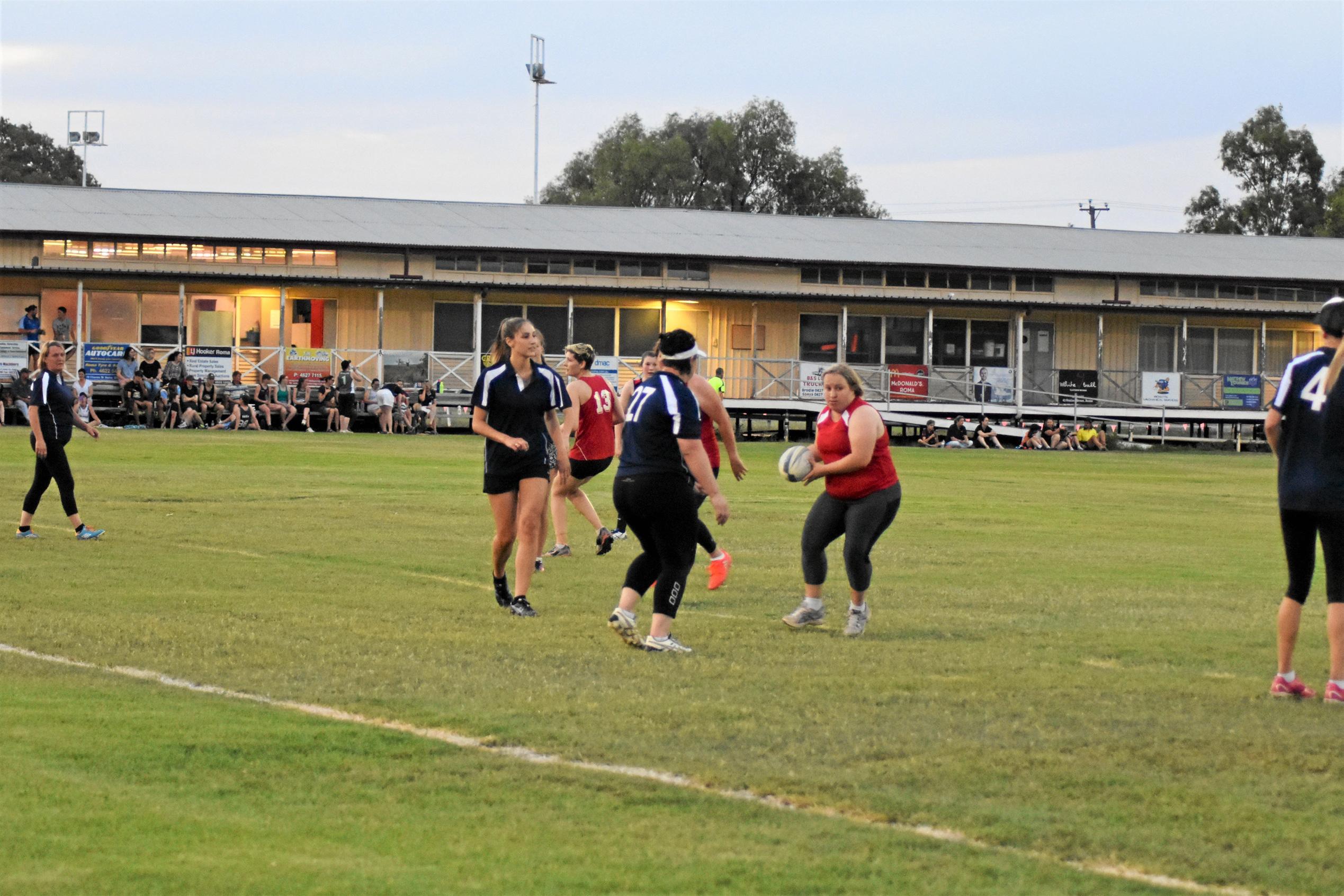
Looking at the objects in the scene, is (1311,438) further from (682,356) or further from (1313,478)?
(682,356)

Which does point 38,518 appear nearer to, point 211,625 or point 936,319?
point 211,625

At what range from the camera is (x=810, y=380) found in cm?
4628

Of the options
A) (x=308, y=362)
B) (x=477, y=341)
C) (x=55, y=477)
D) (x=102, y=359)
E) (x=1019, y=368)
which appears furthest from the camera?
(x=1019, y=368)

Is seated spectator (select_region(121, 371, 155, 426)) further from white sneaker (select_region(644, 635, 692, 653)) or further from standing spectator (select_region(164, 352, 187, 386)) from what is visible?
white sneaker (select_region(644, 635, 692, 653))

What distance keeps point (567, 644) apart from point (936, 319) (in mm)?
41875

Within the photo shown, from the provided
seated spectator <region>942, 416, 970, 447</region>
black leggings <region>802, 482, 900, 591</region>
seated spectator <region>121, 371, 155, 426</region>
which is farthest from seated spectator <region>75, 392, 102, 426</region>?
black leggings <region>802, 482, 900, 591</region>

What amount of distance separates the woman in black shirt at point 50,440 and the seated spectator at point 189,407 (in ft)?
75.5

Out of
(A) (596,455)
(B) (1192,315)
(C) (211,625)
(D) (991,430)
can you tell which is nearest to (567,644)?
(C) (211,625)

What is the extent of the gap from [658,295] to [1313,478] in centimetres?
3933

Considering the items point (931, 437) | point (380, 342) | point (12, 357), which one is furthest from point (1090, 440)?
point (12, 357)

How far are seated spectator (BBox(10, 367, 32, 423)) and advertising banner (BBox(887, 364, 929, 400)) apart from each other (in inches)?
910

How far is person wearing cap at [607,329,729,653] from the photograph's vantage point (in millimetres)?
9055

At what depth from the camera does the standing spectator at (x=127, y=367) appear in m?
38.7

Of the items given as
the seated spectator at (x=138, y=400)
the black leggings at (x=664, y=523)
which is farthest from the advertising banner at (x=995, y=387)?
the black leggings at (x=664, y=523)
